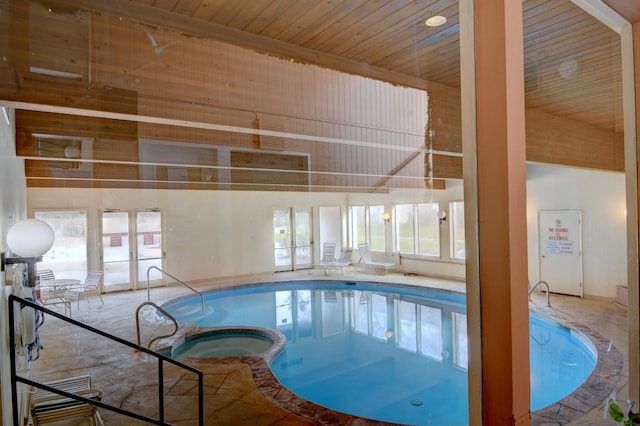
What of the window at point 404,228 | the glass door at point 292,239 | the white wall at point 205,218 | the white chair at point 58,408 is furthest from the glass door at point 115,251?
the window at point 404,228

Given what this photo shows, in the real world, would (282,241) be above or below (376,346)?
above

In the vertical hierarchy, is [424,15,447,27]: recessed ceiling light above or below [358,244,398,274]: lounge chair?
above

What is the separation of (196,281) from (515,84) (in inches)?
217

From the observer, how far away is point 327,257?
9438 mm

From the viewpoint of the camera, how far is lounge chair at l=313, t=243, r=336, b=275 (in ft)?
30.8

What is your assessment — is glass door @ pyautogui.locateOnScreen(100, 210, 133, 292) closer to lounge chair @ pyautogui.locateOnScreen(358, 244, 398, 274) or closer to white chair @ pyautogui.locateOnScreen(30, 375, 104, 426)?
white chair @ pyautogui.locateOnScreen(30, 375, 104, 426)

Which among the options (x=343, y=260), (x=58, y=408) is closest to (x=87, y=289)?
(x=58, y=408)

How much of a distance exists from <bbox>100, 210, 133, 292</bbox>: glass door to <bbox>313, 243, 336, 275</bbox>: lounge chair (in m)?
6.05

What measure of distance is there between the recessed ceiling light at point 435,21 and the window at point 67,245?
2.68 metres

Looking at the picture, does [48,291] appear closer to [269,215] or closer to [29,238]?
[29,238]

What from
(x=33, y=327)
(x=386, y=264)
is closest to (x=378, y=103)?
(x=33, y=327)

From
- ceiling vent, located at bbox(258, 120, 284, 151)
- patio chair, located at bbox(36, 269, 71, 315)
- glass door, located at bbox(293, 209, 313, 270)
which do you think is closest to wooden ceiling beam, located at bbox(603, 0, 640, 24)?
ceiling vent, located at bbox(258, 120, 284, 151)

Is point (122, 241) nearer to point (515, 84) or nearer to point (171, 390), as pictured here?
point (171, 390)

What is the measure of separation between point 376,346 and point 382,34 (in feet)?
13.2
